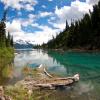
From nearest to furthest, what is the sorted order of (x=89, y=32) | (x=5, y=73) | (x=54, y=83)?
1. (x=54, y=83)
2. (x=5, y=73)
3. (x=89, y=32)

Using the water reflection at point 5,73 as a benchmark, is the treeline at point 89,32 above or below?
above

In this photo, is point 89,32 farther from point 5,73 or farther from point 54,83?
point 54,83

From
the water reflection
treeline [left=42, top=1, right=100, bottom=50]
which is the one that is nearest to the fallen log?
the water reflection

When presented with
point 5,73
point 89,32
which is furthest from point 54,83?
point 89,32

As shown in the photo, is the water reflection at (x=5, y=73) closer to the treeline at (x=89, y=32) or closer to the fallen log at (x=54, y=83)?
the fallen log at (x=54, y=83)

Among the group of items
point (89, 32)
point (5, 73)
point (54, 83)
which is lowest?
point (5, 73)

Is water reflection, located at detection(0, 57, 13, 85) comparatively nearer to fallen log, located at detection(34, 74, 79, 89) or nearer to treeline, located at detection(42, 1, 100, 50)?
fallen log, located at detection(34, 74, 79, 89)

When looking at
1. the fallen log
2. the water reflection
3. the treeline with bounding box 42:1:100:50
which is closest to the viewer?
the fallen log

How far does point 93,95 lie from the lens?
22.0 meters

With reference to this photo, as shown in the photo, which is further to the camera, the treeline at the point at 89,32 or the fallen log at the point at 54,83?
the treeline at the point at 89,32

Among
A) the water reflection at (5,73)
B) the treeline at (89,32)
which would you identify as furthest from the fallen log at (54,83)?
the treeline at (89,32)

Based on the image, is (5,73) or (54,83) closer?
(54,83)

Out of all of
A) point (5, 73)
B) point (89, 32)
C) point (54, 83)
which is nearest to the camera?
point (54, 83)

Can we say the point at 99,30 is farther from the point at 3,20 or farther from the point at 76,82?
the point at 76,82
